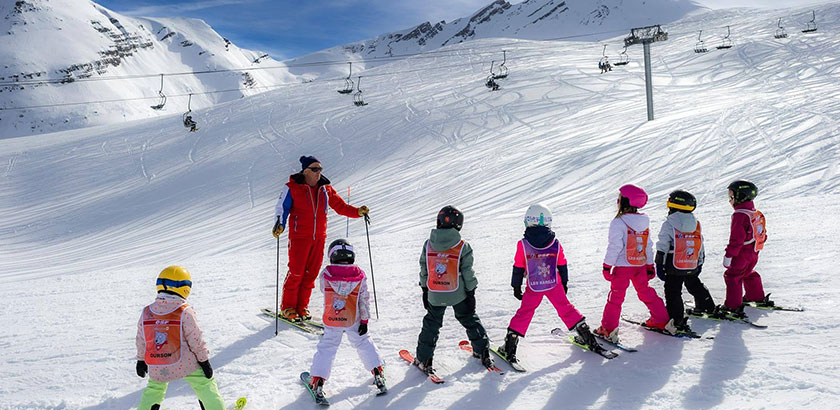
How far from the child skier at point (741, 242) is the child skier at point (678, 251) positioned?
0.50 meters

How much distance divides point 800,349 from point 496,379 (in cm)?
242

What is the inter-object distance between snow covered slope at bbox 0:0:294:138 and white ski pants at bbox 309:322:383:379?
117m

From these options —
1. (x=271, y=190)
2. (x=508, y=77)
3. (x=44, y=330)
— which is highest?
(x=508, y=77)

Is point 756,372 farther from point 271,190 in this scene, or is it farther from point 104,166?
point 104,166

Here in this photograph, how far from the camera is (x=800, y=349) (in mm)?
4145

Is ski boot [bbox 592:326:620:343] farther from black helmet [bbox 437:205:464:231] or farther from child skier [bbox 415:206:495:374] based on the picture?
black helmet [bbox 437:205:464:231]

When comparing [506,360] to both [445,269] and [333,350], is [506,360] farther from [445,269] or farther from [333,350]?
[333,350]

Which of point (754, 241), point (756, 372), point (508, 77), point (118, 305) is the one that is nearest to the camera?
point (756, 372)

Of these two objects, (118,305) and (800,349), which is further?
(118,305)

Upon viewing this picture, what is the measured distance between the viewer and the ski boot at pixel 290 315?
18.4ft

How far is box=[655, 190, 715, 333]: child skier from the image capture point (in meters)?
4.71

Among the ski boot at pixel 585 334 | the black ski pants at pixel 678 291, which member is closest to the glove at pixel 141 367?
the ski boot at pixel 585 334

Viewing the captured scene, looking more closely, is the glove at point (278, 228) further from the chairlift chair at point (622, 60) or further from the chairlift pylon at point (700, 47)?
the chairlift pylon at point (700, 47)

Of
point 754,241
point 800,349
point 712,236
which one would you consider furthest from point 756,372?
point 712,236
